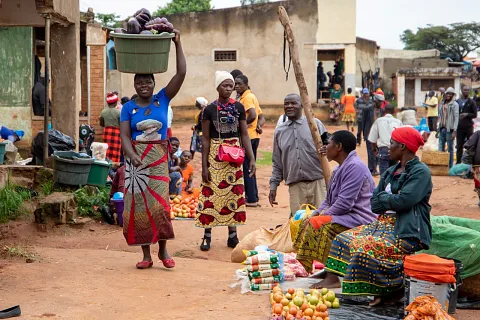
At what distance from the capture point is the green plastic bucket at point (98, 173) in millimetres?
10422

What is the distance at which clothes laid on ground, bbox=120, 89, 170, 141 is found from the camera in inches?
267

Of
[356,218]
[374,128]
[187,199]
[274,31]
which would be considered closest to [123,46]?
[356,218]

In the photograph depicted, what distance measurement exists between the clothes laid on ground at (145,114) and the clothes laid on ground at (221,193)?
1.34 meters

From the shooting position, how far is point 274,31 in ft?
97.6

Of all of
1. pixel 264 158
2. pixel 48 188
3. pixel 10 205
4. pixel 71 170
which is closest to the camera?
pixel 10 205

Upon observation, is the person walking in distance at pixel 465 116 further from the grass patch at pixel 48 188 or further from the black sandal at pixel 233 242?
the grass patch at pixel 48 188

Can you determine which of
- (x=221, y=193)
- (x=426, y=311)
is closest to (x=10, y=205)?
(x=221, y=193)

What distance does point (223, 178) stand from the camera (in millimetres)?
8125

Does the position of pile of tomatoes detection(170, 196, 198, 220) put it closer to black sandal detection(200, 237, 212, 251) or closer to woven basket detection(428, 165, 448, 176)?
black sandal detection(200, 237, 212, 251)

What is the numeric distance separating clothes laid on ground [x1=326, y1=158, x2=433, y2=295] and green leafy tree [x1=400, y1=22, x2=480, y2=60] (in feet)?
170

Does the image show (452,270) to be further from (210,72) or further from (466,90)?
(210,72)

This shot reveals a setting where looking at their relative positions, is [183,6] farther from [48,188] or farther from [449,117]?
[48,188]

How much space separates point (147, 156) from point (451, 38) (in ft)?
181

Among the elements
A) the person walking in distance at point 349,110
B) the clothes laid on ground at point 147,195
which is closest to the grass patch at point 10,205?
the clothes laid on ground at point 147,195
